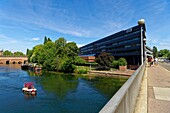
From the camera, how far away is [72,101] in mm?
27375

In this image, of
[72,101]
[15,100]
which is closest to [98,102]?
[72,101]

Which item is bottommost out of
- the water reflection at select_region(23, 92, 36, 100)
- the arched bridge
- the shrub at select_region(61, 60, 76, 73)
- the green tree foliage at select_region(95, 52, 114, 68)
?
the water reflection at select_region(23, 92, 36, 100)

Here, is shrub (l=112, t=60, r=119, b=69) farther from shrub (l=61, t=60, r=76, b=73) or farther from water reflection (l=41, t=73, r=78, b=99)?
water reflection (l=41, t=73, r=78, b=99)

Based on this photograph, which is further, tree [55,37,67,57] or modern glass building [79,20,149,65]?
tree [55,37,67,57]

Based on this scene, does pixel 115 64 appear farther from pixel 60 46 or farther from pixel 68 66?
pixel 60 46

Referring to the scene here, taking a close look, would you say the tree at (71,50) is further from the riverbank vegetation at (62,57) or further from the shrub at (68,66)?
the shrub at (68,66)

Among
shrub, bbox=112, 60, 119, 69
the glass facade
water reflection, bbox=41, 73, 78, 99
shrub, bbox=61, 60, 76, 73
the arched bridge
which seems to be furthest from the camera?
the arched bridge

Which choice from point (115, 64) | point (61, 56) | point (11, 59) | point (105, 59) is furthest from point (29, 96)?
point (11, 59)

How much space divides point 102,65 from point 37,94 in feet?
129

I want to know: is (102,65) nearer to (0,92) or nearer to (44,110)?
(0,92)

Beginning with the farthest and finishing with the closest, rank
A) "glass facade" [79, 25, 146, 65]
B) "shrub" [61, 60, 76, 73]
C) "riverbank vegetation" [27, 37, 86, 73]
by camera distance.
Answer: "riverbank vegetation" [27, 37, 86, 73]
"shrub" [61, 60, 76, 73]
"glass facade" [79, 25, 146, 65]

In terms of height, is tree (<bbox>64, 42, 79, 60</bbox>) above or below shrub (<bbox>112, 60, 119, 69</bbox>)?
above

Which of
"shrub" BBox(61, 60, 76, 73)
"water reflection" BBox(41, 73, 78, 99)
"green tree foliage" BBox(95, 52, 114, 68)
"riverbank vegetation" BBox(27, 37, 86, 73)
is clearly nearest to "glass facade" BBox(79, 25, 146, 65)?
"green tree foliage" BBox(95, 52, 114, 68)

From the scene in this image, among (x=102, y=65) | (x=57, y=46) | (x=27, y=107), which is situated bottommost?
(x=27, y=107)
